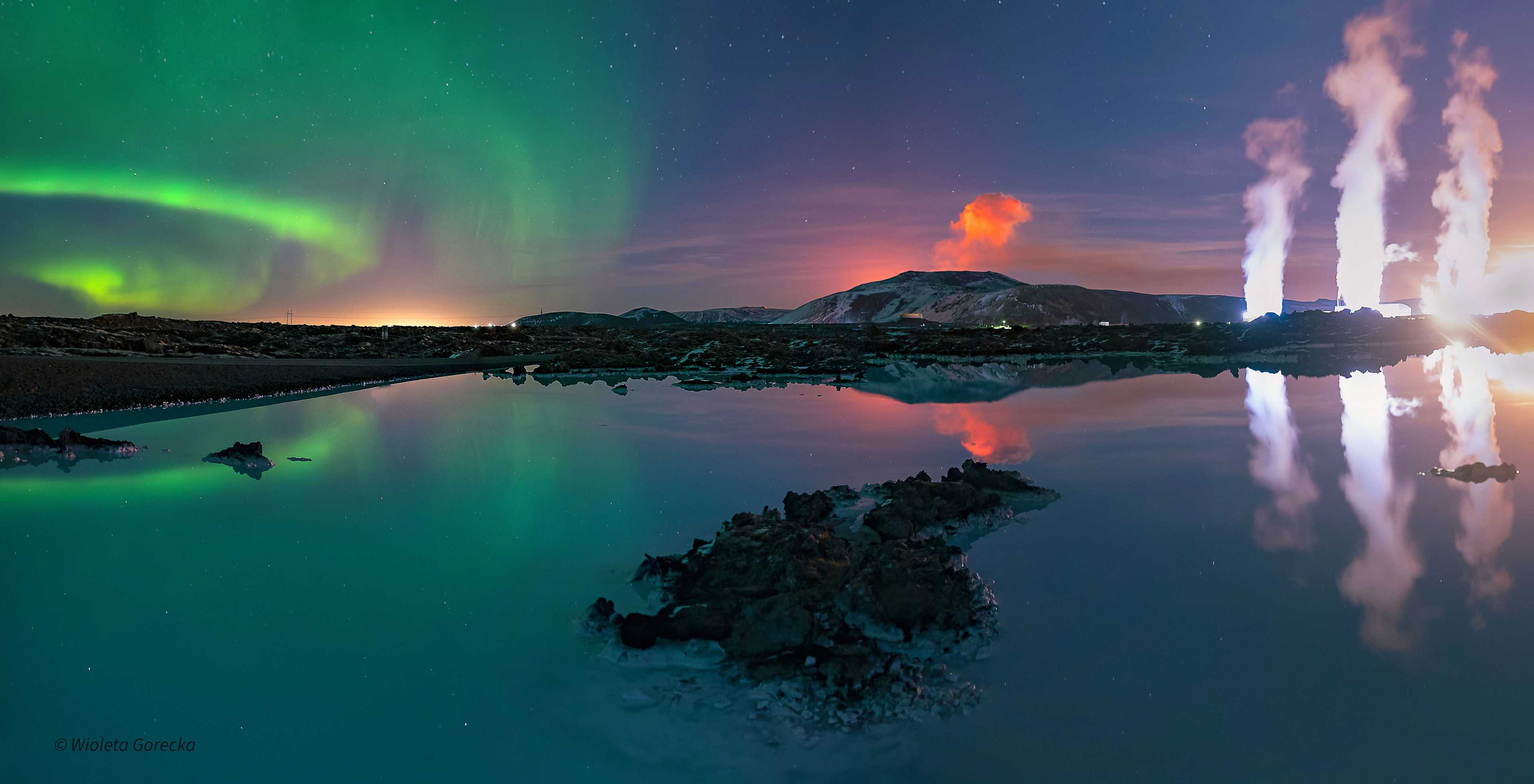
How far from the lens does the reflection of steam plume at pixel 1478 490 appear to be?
306 inches

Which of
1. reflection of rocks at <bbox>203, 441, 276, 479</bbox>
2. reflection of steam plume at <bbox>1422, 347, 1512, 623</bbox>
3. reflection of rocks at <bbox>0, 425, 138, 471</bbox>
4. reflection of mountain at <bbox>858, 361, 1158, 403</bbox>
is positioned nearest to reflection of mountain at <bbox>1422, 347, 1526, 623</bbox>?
reflection of steam plume at <bbox>1422, 347, 1512, 623</bbox>

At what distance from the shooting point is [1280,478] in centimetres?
1259

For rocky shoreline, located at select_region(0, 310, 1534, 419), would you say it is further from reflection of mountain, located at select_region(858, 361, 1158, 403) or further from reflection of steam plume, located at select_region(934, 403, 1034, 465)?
reflection of steam plume, located at select_region(934, 403, 1034, 465)

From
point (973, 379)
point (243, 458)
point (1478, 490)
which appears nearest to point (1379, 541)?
point (1478, 490)

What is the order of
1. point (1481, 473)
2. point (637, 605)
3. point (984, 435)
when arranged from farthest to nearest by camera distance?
1. point (984, 435)
2. point (1481, 473)
3. point (637, 605)

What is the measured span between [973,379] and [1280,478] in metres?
23.8

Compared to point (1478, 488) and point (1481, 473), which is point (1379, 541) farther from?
point (1481, 473)

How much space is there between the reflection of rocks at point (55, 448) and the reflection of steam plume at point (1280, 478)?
21.2m

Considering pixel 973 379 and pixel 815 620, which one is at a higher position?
pixel 973 379

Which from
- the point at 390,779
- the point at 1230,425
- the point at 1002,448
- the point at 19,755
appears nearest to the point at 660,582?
the point at 390,779

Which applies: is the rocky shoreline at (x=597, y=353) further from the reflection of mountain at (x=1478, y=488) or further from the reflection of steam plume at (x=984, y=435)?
the reflection of mountain at (x=1478, y=488)

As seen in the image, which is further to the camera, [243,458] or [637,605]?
[243,458]

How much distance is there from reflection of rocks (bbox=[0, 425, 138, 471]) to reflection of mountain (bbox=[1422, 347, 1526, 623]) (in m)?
22.5

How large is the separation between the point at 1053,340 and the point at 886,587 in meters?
71.9
